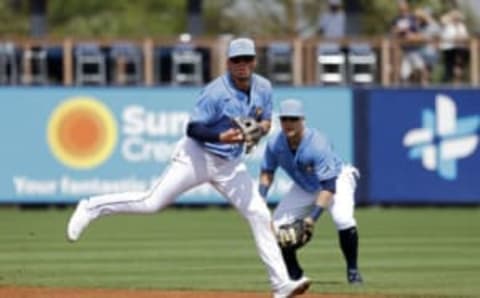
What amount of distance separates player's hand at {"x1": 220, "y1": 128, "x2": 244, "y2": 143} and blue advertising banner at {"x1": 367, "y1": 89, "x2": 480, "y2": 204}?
51.7 ft

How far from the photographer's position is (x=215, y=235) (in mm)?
24891

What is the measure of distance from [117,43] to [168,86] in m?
1.66

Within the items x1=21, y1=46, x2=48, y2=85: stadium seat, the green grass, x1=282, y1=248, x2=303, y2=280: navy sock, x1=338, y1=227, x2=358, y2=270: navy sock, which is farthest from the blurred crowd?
x1=282, y1=248, x2=303, y2=280: navy sock

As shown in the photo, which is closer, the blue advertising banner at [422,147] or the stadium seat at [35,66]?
the blue advertising banner at [422,147]

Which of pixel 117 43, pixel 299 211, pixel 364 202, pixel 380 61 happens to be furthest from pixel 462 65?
pixel 299 211

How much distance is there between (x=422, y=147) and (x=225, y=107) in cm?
1568

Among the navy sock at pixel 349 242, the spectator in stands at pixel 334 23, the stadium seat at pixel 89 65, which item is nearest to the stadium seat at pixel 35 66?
the stadium seat at pixel 89 65

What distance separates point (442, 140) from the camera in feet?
101

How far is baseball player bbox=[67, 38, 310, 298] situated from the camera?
1542cm

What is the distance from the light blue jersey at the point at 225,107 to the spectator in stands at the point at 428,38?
16.8 metres

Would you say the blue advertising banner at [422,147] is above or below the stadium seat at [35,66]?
below

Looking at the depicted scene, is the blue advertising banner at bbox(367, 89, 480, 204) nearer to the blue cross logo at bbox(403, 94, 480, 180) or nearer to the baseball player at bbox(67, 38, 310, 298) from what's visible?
the blue cross logo at bbox(403, 94, 480, 180)

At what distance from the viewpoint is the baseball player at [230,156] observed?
15422mm

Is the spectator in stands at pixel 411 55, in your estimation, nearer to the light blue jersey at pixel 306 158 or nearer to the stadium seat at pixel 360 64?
the stadium seat at pixel 360 64
